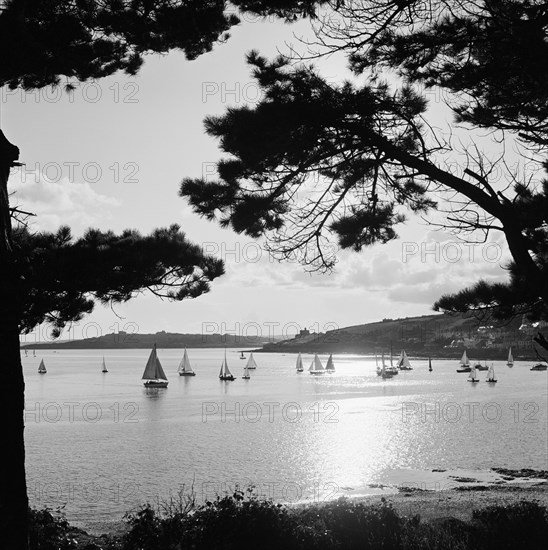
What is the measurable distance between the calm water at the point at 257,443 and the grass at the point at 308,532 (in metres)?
12.7

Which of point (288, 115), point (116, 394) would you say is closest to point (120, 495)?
point (288, 115)

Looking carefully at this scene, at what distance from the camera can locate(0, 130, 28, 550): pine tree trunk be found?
7.44 meters

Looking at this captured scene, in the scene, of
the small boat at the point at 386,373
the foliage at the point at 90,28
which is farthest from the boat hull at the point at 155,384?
the foliage at the point at 90,28

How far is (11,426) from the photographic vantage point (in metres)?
7.67

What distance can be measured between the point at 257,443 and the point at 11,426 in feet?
122

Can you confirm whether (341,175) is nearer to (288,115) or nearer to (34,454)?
(288,115)

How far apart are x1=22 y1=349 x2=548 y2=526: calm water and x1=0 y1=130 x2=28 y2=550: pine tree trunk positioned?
1541 centimetres

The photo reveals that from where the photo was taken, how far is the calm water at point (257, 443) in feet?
97.4

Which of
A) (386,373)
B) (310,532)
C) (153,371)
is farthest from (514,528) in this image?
(386,373)

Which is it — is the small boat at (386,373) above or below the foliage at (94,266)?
below
